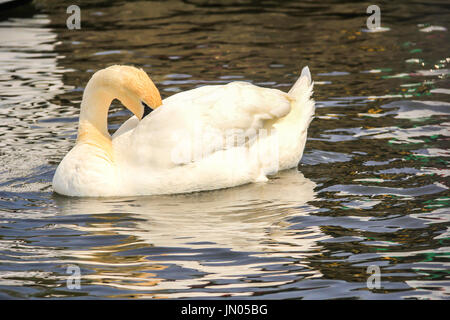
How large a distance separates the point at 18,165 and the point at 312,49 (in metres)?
6.41

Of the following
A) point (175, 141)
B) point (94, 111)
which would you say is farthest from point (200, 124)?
point (94, 111)

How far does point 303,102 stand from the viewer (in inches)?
352

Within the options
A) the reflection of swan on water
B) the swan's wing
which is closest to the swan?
the swan's wing

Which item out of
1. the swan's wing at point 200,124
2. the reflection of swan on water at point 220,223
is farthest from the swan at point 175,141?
the reflection of swan on water at point 220,223

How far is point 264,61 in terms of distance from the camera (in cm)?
1322

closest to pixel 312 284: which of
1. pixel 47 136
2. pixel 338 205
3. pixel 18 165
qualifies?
pixel 338 205

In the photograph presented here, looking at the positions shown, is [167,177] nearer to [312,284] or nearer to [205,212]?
[205,212]

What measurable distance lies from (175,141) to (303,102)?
1.67m

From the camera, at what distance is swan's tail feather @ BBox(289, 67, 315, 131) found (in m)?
8.79

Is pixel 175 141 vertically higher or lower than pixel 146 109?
lower

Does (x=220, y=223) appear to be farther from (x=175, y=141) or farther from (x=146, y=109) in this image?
(x=146, y=109)

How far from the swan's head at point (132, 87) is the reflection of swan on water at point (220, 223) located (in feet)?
2.90

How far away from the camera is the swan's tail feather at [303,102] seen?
28.8ft

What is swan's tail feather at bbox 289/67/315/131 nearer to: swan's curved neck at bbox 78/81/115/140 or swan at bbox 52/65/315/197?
swan at bbox 52/65/315/197
